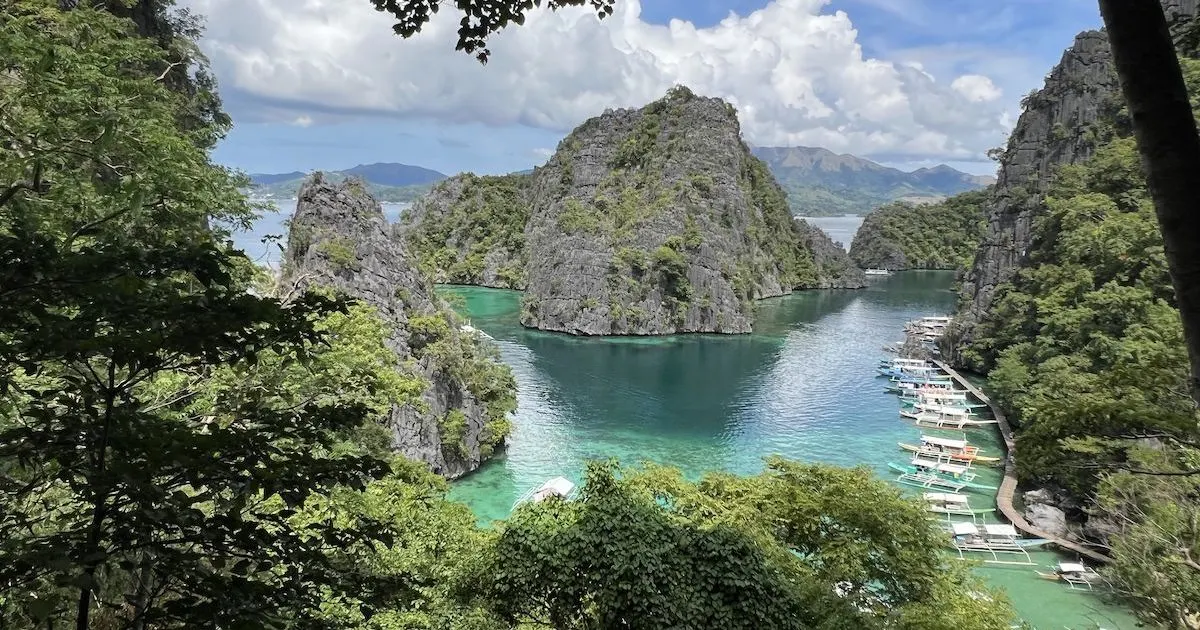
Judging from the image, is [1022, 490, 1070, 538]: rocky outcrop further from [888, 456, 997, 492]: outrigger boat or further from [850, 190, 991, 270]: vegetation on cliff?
[850, 190, 991, 270]: vegetation on cliff

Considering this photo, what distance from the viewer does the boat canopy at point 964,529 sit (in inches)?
751

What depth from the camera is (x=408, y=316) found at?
81.9 feet

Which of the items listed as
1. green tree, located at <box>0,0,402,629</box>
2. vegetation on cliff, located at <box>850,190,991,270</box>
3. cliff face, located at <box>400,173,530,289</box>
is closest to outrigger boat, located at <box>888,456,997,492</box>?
green tree, located at <box>0,0,402,629</box>

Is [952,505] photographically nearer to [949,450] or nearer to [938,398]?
[949,450]

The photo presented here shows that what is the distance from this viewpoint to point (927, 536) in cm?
1277

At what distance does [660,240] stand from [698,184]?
12511 millimetres

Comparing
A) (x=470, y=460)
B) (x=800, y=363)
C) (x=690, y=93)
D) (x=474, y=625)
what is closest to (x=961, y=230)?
(x=690, y=93)

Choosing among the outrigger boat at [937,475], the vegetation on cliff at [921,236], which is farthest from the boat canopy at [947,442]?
the vegetation on cliff at [921,236]

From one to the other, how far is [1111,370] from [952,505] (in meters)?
17.1

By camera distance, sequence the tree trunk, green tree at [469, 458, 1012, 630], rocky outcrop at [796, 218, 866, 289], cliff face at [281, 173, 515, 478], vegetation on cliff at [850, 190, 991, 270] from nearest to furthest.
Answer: the tree trunk < green tree at [469, 458, 1012, 630] < cliff face at [281, 173, 515, 478] < rocky outcrop at [796, 218, 866, 289] < vegetation on cliff at [850, 190, 991, 270]

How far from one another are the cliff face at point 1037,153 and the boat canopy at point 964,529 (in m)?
25.4

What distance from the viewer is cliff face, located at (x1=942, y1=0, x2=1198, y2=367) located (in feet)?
138

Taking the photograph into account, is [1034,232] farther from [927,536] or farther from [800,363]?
[927,536]

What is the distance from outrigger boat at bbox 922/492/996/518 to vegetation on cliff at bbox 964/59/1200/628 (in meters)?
2.45
